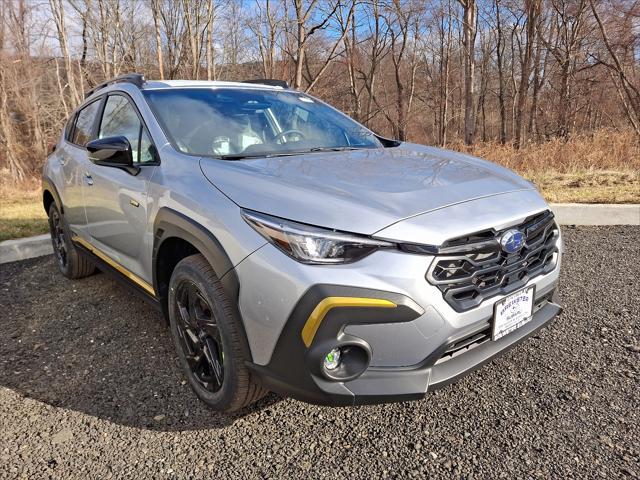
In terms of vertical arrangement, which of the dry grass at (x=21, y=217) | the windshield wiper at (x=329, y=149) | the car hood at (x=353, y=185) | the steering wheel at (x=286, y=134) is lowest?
the dry grass at (x=21, y=217)

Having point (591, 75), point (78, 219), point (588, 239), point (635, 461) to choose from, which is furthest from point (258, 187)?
point (591, 75)

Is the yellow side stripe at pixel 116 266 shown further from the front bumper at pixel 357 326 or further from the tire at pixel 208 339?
the front bumper at pixel 357 326

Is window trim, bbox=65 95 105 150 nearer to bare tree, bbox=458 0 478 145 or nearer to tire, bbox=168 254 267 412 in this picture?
tire, bbox=168 254 267 412

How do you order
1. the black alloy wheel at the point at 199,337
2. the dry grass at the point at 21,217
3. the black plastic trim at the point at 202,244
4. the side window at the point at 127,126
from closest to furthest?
1. the black plastic trim at the point at 202,244
2. the black alloy wheel at the point at 199,337
3. the side window at the point at 127,126
4. the dry grass at the point at 21,217

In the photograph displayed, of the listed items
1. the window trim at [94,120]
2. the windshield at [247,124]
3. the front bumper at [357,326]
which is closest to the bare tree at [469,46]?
the windshield at [247,124]

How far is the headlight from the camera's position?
1.70 metres

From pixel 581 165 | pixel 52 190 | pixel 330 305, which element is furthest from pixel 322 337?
pixel 581 165

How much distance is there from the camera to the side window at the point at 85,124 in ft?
12.0

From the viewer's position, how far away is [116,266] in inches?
120

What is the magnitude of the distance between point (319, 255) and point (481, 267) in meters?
0.66

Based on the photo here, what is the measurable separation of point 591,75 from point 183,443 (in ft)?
87.9

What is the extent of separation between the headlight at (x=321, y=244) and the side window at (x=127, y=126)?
1220 mm

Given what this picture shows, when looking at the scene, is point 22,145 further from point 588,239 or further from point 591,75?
point 591,75

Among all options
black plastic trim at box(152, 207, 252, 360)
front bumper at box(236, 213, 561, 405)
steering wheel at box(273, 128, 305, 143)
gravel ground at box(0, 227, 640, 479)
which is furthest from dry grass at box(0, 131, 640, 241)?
front bumper at box(236, 213, 561, 405)
